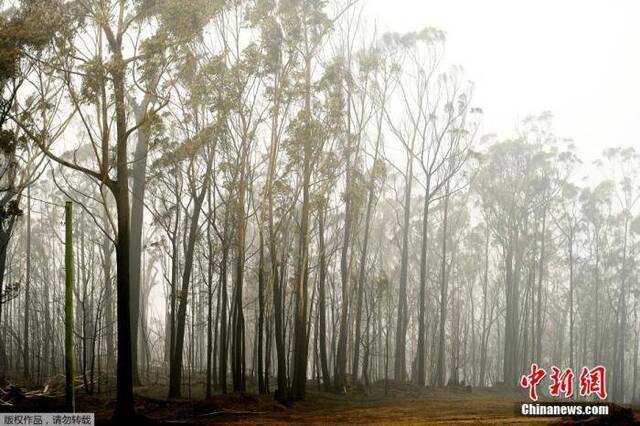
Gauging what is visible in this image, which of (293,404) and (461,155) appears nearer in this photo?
(293,404)

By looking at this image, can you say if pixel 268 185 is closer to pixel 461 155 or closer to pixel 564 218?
pixel 461 155

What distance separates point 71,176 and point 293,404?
960 inches

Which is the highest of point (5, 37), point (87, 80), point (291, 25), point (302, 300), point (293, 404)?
point (291, 25)

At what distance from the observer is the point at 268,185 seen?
15.8m

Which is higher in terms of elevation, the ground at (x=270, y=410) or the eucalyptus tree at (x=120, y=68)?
the eucalyptus tree at (x=120, y=68)

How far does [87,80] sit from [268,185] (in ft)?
18.4

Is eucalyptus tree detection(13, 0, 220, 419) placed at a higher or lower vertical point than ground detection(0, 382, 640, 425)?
higher

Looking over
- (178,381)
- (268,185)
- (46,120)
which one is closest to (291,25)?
(268,185)

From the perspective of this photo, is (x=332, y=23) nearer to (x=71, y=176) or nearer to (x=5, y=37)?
(x=5, y=37)

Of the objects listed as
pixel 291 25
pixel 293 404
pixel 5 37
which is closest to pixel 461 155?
pixel 291 25

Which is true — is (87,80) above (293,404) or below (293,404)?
above

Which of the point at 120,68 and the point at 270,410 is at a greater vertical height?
the point at 120,68

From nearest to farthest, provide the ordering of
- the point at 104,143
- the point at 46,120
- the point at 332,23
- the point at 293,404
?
the point at 104,143 < the point at 293,404 < the point at 46,120 < the point at 332,23

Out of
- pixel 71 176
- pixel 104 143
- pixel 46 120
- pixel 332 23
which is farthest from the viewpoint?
pixel 71 176
